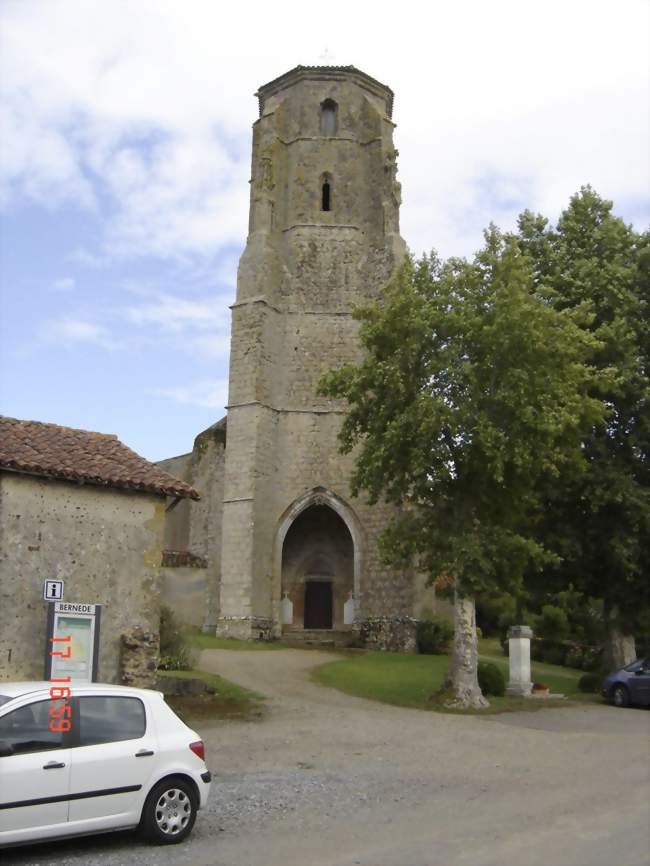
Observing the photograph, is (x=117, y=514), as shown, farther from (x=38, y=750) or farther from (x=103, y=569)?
(x=38, y=750)

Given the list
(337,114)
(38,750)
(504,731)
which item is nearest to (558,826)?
(38,750)

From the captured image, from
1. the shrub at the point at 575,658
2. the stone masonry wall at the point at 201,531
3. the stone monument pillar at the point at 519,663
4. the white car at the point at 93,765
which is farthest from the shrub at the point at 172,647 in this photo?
the shrub at the point at 575,658

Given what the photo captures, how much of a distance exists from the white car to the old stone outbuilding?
6.02 m

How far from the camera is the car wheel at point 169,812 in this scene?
24.8 ft

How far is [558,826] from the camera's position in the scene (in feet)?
27.5

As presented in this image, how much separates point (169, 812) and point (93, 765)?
0.88 metres

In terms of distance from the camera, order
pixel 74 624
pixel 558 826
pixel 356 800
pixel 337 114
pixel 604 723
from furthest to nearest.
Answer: pixel 337 114, pixel 604 723, pixel 74 624, pixel 356 800, pixel 558 826

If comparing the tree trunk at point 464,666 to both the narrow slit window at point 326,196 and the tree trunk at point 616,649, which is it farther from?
the narrow slit window at point 326,196

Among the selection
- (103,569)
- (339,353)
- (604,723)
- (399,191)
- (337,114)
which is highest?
(337,114)

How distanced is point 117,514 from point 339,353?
21112 millimetres

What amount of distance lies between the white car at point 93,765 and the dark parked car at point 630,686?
14307 mm

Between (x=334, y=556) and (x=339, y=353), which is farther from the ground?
(x=339, y=353)

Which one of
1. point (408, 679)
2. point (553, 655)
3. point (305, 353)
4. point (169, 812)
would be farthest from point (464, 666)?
point (305, 353)

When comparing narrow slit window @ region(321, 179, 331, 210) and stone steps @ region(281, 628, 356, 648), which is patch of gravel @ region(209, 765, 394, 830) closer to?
stone steps @ region(281, 628, 356, 648)
